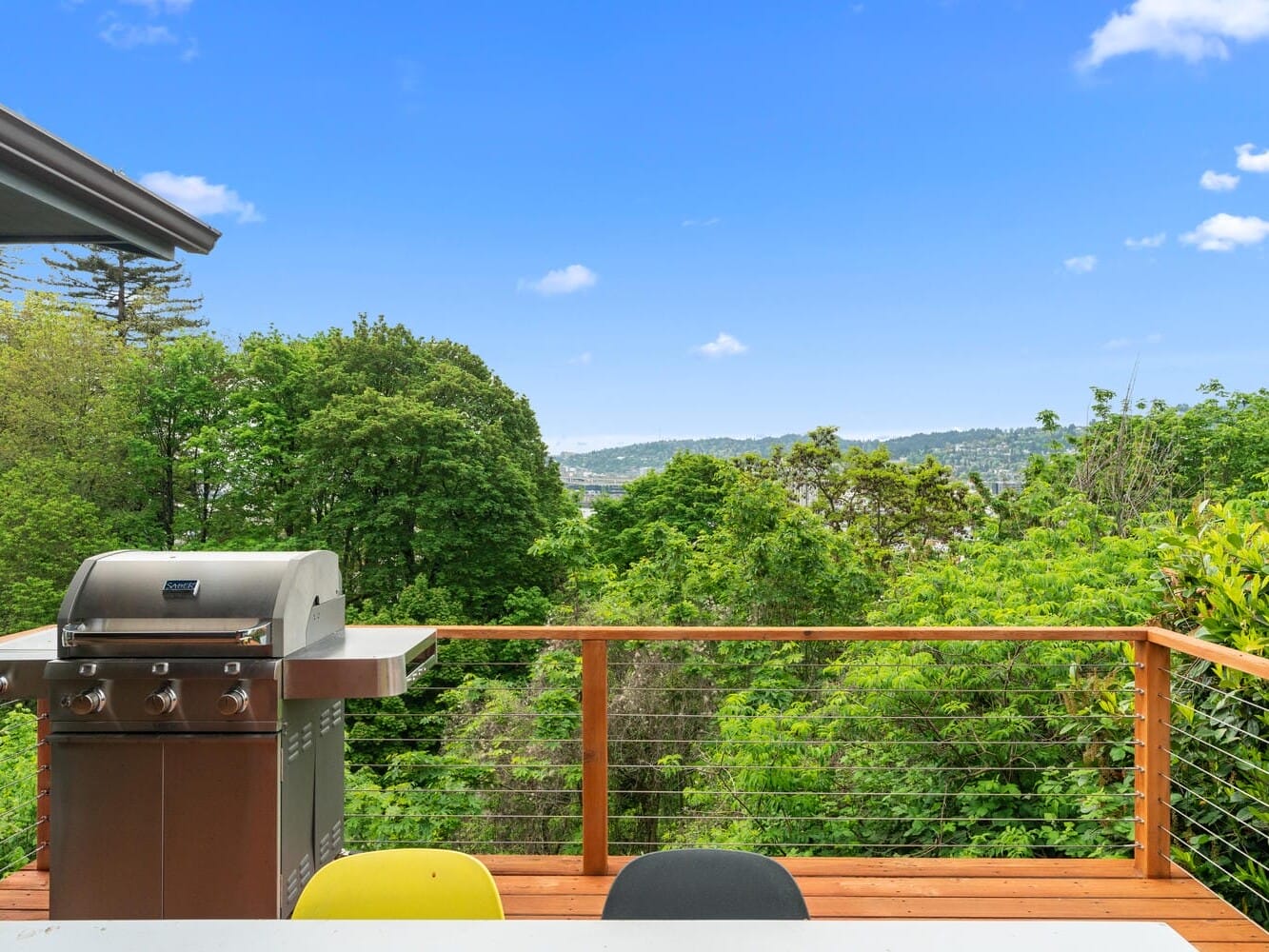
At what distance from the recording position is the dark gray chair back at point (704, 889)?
1.36 metres

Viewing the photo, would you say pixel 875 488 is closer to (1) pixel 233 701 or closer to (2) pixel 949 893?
(2) pixel 949 893

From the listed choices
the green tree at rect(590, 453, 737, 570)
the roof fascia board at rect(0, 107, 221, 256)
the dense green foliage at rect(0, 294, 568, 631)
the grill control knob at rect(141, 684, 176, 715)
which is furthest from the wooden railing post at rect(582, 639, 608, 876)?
the green tree at rect(590, 453, 737, 570)

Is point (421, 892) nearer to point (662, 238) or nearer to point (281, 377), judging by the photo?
point (281, 377)

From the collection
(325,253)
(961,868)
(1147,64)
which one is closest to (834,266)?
(1147,64)

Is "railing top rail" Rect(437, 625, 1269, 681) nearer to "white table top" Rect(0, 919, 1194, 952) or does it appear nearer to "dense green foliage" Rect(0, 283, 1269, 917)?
"dense green foliage" Rect(0, 283, 1269, 917)

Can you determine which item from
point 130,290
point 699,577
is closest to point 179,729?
point 699,577

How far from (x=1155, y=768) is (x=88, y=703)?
3.04 m

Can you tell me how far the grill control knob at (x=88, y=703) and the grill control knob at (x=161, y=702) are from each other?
0.36 feet

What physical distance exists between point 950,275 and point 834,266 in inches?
102

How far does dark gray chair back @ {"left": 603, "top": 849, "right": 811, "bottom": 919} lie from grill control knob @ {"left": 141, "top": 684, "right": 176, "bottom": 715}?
A: 4.57 feet

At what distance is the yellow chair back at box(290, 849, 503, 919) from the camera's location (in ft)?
4.55

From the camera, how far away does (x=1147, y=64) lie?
17062 mm

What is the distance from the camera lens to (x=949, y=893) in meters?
2.70

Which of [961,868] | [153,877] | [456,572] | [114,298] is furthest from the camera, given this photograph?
[114,298]
